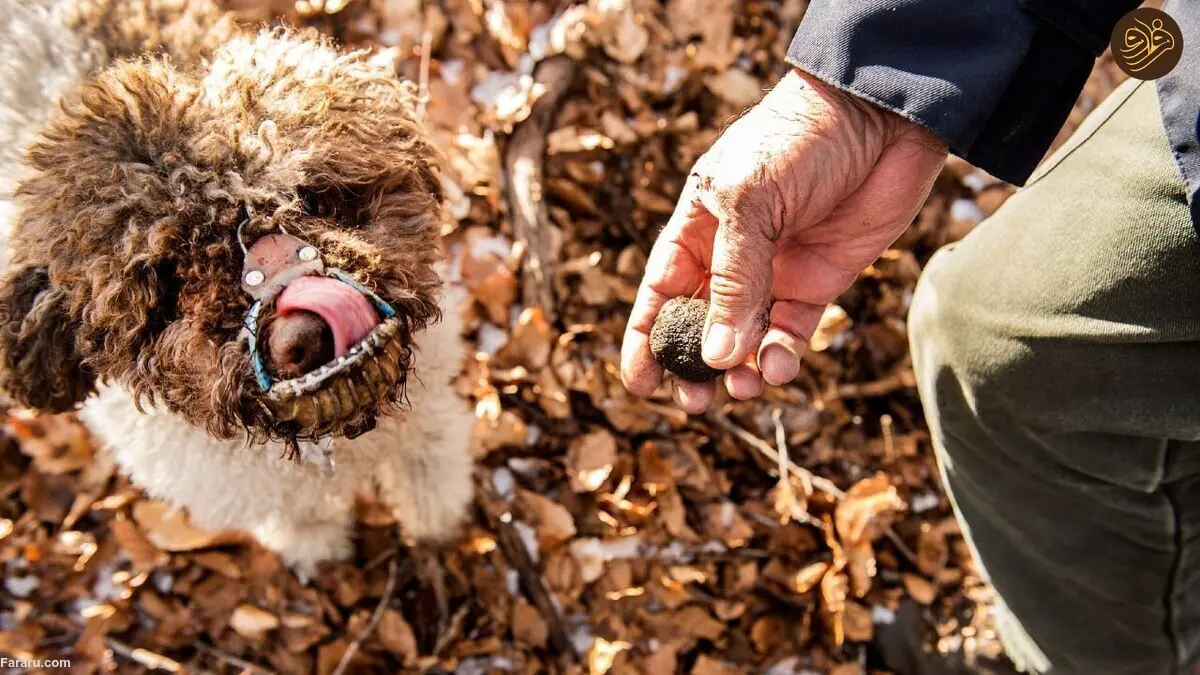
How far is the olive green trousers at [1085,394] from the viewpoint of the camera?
4.57ft

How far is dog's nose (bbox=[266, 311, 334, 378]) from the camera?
4.50 ft

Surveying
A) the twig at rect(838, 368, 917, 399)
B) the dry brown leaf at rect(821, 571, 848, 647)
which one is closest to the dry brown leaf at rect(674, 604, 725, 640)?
the dry brown leaf at rect(821, 571, 848, 647)

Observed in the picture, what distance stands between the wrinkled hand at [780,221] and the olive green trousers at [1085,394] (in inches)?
11.1

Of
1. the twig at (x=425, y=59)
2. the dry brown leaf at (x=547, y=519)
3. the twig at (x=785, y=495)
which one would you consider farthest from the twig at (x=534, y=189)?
the twig at (x=785, y=495)

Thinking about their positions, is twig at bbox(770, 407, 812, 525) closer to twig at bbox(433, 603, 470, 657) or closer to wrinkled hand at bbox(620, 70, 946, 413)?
wrinkled hand at bbox(620, 70, 946, 413)

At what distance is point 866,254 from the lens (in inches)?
66.2

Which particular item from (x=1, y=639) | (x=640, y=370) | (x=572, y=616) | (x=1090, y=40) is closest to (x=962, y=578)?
(x=572, y=616)

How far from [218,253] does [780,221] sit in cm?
112

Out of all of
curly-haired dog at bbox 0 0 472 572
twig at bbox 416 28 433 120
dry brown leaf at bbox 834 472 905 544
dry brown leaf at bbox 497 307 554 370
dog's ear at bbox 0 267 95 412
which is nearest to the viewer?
curly-haired dog at bbox 0 0 472 572

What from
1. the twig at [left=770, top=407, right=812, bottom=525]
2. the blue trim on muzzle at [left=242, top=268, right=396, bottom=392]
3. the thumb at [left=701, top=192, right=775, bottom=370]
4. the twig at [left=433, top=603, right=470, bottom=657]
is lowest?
the twig at [left=433, top=603, right=470, bottom=657]

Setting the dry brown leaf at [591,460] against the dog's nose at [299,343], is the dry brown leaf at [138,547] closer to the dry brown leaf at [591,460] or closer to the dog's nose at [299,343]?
the dry brown leaf at [591,460]

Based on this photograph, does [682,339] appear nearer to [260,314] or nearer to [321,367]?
[321,367]

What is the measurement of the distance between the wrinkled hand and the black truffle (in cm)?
6

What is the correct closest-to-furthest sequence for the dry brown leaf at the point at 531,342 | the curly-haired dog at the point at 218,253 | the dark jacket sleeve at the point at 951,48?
the dark jacket sleeve at the point at 951,48, the curly-haired dog at the point at 218,253, the dry brown leaf at the point at 531,342
